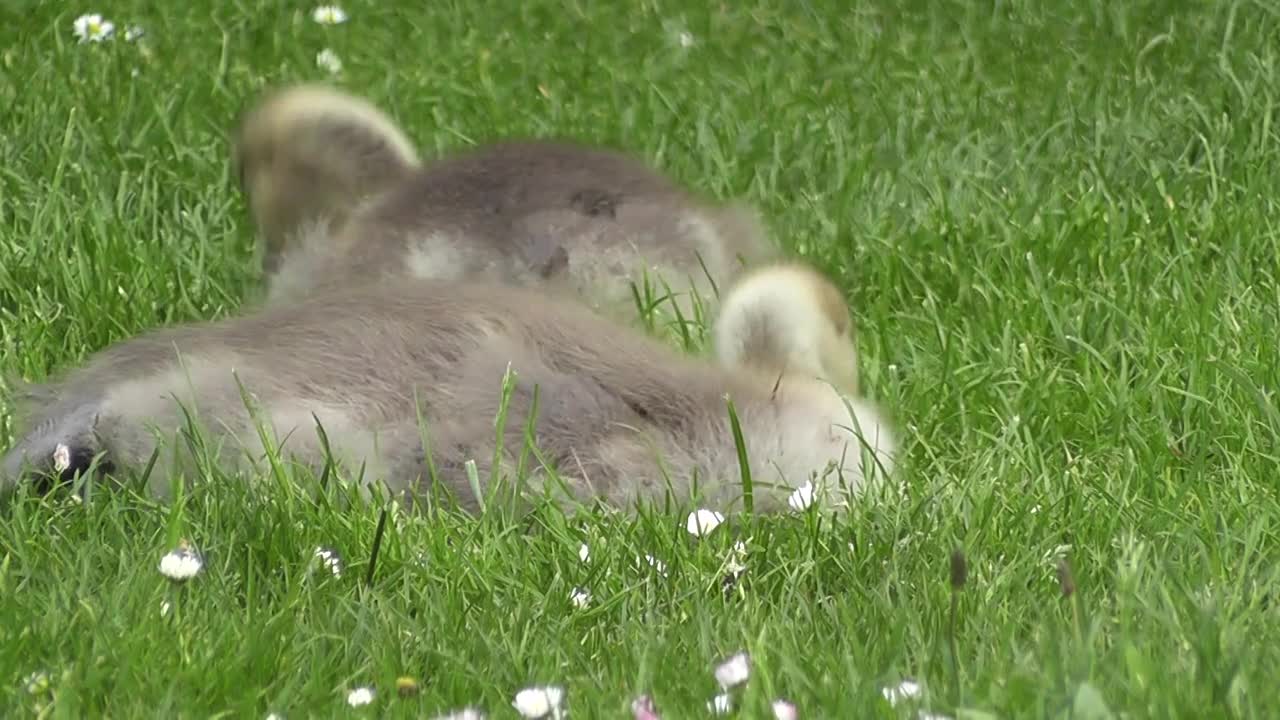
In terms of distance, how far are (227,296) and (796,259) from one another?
1.28 metres

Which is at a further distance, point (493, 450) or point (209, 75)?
point (209, 75)

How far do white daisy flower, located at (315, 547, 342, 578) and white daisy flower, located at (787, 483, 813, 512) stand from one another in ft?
2.29

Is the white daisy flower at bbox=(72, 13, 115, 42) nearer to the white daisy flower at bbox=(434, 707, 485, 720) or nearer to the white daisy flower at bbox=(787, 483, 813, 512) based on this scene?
the white daisy flower at bbox=(787, 483, 813, 512)

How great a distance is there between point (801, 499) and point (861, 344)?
117 cm

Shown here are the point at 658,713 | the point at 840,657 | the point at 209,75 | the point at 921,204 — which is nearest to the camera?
the point at 658,713

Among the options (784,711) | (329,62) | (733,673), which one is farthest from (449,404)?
(329,62)

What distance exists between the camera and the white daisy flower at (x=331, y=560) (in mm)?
3084

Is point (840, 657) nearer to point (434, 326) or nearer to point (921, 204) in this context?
point (434, 326)

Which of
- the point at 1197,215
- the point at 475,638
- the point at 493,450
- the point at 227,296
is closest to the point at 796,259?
the point at 1197,215

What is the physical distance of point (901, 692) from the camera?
246 cm

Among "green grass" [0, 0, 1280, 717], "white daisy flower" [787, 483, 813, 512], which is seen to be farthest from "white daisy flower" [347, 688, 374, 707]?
"white daisy flower" [787, 483, 813, 512]

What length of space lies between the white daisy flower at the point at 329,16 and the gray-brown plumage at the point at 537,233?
70.2 inches

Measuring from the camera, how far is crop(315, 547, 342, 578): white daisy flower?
10.1 feet

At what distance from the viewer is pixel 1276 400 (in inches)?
152
